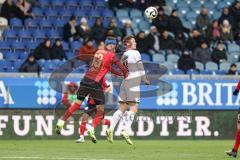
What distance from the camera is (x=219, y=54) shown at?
2630cm

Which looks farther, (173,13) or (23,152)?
(173,13)

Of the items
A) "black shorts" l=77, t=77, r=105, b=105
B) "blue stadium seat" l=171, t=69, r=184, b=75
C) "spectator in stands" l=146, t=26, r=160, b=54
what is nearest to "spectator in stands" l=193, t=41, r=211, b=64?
"spectator in stands" l=146, t=26, r=160, b=54

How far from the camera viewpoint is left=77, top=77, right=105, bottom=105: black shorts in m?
16.9

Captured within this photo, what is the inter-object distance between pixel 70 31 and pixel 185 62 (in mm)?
4068

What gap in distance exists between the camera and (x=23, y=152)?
49.7ft

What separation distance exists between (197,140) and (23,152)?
756 centimetres

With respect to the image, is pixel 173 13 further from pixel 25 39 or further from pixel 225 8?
pixel 25 39

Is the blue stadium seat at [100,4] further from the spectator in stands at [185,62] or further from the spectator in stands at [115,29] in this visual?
the spectator in stands at [185,62]

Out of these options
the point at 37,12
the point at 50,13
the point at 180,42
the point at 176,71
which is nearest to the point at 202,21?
the point at 180,42

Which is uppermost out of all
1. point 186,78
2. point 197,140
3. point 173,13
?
point 173,13

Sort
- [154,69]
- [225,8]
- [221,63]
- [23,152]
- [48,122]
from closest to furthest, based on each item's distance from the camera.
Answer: [23,152]
[48,122]
[154,69]
[221,63]
[225,8]

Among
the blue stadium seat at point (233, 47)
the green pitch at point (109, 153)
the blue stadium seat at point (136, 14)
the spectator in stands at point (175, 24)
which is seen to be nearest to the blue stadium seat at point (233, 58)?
the blue stadium seat at point (233, 47)

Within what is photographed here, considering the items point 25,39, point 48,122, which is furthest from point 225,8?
point 48,122

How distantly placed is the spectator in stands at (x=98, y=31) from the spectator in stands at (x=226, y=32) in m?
4.33
